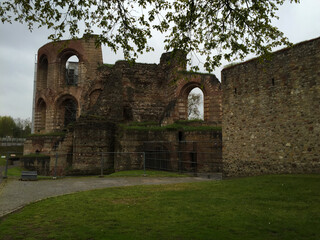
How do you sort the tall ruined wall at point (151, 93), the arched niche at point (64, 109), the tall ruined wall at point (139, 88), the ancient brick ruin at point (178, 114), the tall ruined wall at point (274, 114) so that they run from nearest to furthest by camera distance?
the tall ruined wall at point (274, 114) < the ancient brick ruin at point (178, 114) < the tall ruined wall at point (151, 93) < the tall ruined wall at point (139, 88) < the arched niche at point (64, 109)

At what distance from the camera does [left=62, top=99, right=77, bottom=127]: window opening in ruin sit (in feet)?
92.4

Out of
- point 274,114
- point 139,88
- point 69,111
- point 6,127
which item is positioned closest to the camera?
point 274,114

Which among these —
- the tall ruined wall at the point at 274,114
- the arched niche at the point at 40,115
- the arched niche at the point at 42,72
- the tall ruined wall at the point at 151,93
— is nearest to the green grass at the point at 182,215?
the tall ruined wall at the point at 274,114

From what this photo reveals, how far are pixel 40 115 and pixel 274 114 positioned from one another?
24497 millimetres

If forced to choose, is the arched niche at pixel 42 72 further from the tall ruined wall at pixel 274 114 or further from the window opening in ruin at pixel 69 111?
the tall ruined wall at pixel 274 114

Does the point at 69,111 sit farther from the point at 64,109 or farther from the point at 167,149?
the point at 167,149

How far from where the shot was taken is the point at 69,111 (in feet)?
96.0

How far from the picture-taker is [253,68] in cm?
1185

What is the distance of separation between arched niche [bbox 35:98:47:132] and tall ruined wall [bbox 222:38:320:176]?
70.2ft

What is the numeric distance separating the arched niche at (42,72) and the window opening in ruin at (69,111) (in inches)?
127

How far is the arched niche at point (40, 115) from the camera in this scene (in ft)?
92.7

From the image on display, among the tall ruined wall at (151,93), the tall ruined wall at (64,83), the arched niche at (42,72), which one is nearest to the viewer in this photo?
the tall ruined wall at (151,93)

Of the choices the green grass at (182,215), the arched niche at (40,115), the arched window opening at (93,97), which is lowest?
the green grass at (182,215)

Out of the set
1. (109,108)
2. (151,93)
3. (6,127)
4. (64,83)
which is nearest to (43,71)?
(64,83)
